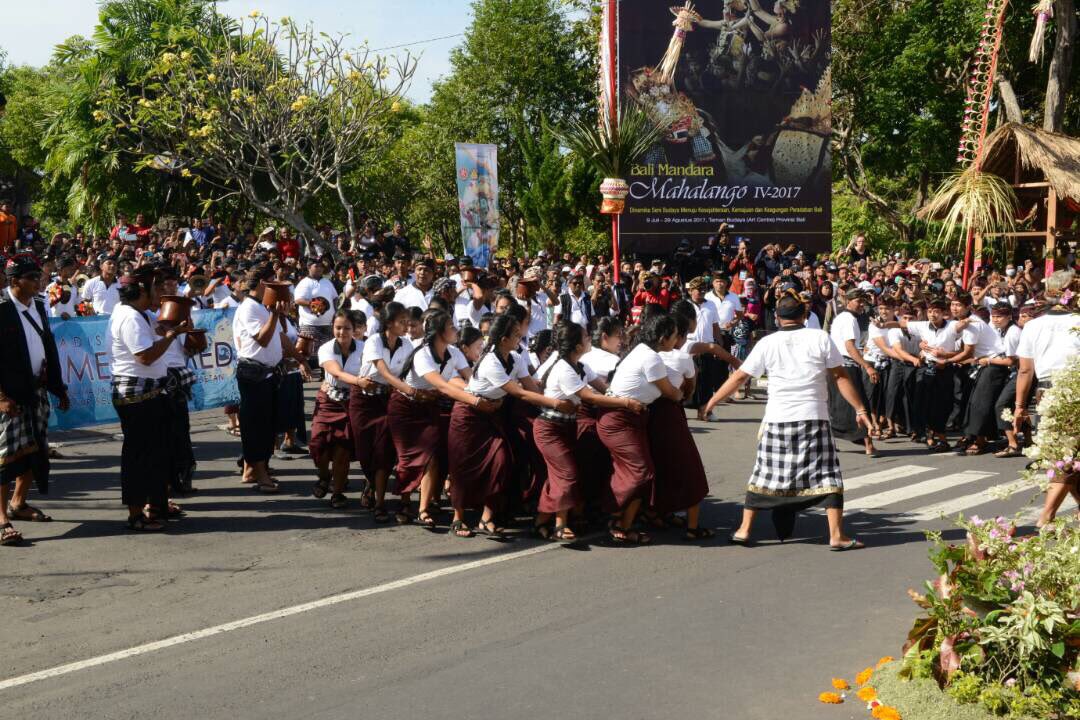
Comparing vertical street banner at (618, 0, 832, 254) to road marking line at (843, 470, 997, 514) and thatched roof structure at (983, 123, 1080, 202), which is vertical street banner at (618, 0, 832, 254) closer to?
thatched roof structure at (983, 123, 1080, 202)

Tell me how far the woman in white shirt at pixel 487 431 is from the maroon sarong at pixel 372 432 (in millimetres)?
763

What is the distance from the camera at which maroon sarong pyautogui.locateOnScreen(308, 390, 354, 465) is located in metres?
9.43

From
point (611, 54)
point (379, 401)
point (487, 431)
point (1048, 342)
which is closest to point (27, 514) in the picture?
point (379, 401)

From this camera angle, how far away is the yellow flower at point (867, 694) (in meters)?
5.20

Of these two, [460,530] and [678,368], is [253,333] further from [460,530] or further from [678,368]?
[678,368]

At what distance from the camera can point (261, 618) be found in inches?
263

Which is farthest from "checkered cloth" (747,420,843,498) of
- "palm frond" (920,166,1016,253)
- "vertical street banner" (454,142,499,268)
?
"palm frond" (920,166,1016,253)

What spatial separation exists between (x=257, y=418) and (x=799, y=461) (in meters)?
4.88

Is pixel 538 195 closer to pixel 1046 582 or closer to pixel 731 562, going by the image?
pixel 731 562

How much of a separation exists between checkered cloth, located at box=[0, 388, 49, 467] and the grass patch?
622 centimetres

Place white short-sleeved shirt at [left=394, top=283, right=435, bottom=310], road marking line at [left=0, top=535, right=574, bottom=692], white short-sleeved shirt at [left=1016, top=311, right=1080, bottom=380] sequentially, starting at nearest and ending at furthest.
Result: road marking line at [left=0, top=535, right=574, bottom=692], white short-sleeved shirt at [left=1016, top=311, right=1080, bottom=380], white short-sleeved shirt at [left=394, top=283, right=435, bottom=310]

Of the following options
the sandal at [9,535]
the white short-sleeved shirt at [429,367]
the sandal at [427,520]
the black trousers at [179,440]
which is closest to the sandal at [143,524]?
the black trousers at [179,440]

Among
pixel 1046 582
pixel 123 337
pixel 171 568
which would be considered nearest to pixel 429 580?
pixel 171 568

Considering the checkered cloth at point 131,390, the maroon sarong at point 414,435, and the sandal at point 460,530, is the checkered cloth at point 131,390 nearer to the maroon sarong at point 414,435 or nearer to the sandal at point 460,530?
the maroon sarong at point 414,435
